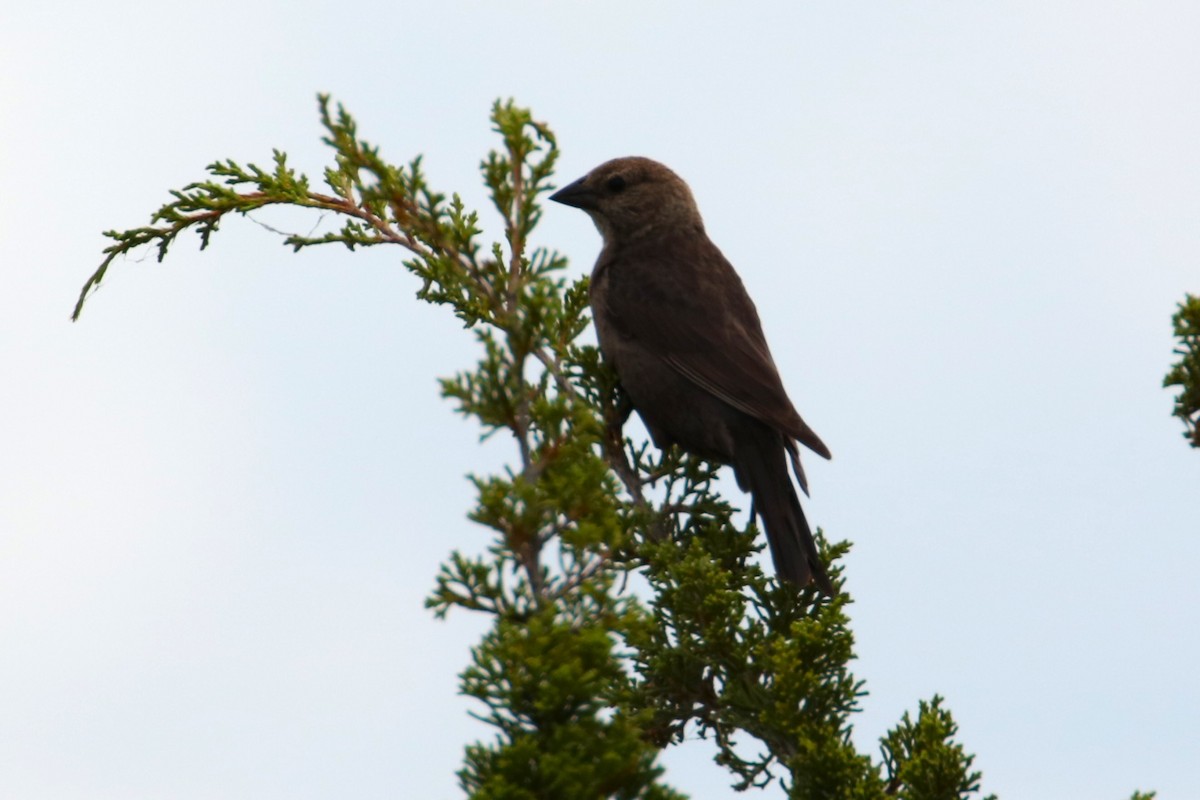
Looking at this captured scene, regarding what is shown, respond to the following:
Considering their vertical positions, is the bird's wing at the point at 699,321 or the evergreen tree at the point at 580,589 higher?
the bird's wing at the point at 699,321

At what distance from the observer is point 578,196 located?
748cm

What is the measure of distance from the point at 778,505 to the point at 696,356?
1032 mm

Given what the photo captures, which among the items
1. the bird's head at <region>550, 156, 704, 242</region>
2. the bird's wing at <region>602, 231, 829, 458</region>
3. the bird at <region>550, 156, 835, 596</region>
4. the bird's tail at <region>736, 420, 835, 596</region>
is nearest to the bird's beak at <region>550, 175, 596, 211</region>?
the bird's head at <region>550, 156, 704, 242</region>

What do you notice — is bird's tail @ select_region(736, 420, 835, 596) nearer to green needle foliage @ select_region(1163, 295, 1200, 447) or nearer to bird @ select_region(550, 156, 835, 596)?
bird @ select_region(550, 156, 835, 596)

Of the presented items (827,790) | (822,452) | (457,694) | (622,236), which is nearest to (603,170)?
(622,236)

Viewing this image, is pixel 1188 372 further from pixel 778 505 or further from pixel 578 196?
pixel 578 196

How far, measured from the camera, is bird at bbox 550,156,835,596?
19.4 ft

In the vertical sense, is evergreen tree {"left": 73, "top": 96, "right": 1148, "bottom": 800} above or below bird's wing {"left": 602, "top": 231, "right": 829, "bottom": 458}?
below

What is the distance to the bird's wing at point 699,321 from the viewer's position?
614cm

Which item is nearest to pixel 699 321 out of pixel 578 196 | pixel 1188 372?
pixel 578 196

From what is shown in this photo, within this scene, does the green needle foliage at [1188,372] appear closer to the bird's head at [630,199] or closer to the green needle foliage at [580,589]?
the green needle foliage at [580,589]

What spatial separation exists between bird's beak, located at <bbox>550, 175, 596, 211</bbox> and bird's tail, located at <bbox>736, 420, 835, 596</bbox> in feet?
6.29

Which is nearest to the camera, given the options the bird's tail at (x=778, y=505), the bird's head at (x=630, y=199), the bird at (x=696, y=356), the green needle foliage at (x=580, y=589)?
the green needle foliage at (x=580, y=589)

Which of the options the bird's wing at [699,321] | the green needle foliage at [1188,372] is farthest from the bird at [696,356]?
the green needle foliage at [1188,372]
